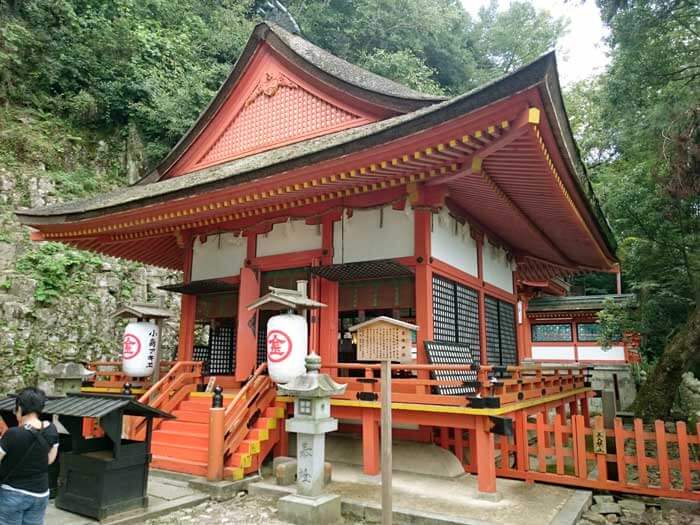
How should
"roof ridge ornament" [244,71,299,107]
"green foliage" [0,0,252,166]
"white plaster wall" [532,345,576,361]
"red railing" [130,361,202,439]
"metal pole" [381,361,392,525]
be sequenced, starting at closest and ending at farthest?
"metal pole" [381,361,392,525], "red railing" [130,361,202,439], "roof ridge ornament" [244,71,299,107], "green foliage" [0,0,252,166], "white plaster wall" [532,345,576,361]

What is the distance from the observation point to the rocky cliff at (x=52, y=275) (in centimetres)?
1370

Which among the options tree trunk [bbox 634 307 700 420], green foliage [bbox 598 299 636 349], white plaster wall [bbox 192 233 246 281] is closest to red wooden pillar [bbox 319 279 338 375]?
white plaster wall [bbox 192 233 246 281]

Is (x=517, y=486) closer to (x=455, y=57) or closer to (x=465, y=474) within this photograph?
(x=465, y=474)

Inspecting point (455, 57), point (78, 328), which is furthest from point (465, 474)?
point (455, 57)

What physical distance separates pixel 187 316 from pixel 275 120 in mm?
4885

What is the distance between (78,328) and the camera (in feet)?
48.7

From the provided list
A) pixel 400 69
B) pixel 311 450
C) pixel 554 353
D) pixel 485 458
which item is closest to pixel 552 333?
pixel 554 353

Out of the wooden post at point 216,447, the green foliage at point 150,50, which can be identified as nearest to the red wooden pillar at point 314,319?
the wooden post at point 216,447

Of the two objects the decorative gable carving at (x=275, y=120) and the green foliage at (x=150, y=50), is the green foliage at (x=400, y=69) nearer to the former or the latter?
the green foliage at (x=150, y=50)

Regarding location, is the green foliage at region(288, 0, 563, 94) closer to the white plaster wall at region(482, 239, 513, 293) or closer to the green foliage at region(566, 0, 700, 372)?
the green foliage at region(566, 0, 700, 372)

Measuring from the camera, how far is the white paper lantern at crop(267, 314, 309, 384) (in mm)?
7016

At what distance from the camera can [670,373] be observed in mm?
9734

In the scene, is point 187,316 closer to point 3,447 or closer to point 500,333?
point 500,333

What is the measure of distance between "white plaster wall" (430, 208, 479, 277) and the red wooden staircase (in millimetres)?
3534
